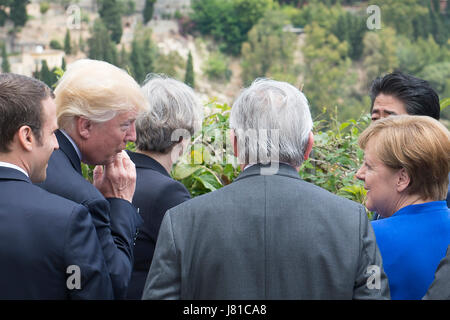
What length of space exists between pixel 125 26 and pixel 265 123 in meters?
77.7

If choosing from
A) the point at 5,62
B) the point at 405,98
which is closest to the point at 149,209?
the point at 405,98

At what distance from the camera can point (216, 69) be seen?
73.0 meters

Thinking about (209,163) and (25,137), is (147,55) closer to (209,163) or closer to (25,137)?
(209,163)

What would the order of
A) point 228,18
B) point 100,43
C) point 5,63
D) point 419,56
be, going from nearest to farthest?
1. point 5,63
2. point 100,43
3. point 419,56
4. point 228,18

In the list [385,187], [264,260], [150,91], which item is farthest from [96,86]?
[385,187]

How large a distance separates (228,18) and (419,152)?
8178 cm

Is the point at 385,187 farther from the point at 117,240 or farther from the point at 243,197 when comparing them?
the point at 117,240

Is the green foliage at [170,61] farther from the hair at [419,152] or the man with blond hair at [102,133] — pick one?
the hair at [419,152]

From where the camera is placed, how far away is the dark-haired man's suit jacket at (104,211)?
1382 mm

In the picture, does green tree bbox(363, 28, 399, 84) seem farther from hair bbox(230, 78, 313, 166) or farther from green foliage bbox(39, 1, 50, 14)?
hair bbox(230, 78, 313, 166)

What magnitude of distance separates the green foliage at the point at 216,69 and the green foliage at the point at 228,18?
4.89 meters

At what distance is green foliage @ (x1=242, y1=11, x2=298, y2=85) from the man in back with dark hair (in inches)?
2694

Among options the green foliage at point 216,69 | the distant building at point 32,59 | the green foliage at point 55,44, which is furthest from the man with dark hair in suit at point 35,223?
the green foliage at point 216,69
